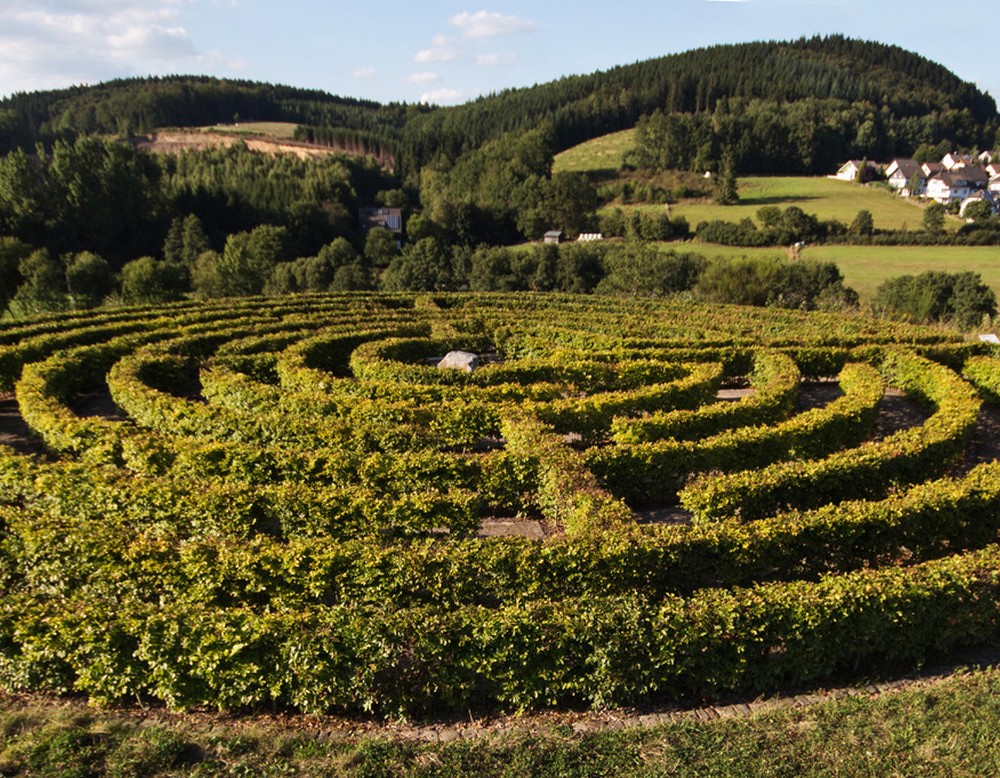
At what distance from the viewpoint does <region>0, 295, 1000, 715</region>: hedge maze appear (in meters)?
10.4

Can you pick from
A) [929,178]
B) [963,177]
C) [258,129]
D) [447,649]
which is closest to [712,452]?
[447,649]

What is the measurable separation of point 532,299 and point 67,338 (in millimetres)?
25812

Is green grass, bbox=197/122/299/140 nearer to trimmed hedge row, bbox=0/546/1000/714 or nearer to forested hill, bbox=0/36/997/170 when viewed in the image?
forested hill, bbox=0/36/997/170

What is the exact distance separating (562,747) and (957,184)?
15740 centimetres

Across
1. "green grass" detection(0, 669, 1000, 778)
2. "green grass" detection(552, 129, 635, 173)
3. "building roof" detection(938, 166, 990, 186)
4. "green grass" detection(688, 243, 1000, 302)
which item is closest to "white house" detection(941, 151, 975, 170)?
"building roof" detection(938, 166, 990, 186)

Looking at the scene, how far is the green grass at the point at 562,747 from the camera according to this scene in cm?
898

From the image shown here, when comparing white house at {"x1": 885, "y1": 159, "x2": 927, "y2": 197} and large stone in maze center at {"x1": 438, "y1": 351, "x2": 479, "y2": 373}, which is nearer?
large stone in maze center at {"x1": 438, "y1": 351, "x2": 479, "y2": 373}

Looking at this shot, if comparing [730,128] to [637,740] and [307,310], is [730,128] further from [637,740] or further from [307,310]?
[637,740]

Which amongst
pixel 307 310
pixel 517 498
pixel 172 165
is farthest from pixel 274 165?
pixel 517 498

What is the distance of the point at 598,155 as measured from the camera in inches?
5787

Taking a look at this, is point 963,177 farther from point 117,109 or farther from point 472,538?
point 117,109

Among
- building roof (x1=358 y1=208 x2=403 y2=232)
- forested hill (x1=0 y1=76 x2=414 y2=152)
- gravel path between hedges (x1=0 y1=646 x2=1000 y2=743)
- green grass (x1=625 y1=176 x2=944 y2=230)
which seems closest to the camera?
gravel path between hedges (x1=0 y1=646 x2=1000 y2=743)

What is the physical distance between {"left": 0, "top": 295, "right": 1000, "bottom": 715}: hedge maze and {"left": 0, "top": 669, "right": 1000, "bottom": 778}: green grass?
0.72 meters

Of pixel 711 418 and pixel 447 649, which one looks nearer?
pixel 447 649
